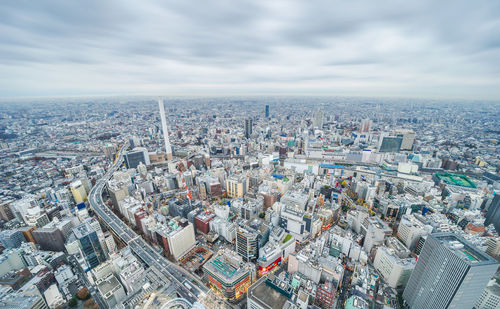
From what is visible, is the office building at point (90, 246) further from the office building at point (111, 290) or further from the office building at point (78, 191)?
the office building at point (78, 191)

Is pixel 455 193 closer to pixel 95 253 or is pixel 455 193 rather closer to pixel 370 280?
pixel 370 280

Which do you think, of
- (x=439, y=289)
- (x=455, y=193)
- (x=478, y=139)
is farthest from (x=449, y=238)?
(x=478, y=139)

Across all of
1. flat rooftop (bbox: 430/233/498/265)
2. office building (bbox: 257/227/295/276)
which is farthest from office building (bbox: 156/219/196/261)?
flat rooftop (bbox: 430/233/498/265)

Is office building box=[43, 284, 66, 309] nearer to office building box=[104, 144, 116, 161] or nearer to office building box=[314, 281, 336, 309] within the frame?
office building box=[314, 281, 336, 309]

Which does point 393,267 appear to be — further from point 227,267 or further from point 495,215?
point 495,215

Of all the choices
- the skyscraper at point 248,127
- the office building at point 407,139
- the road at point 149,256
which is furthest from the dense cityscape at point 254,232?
the skyscraper at point 248,127
